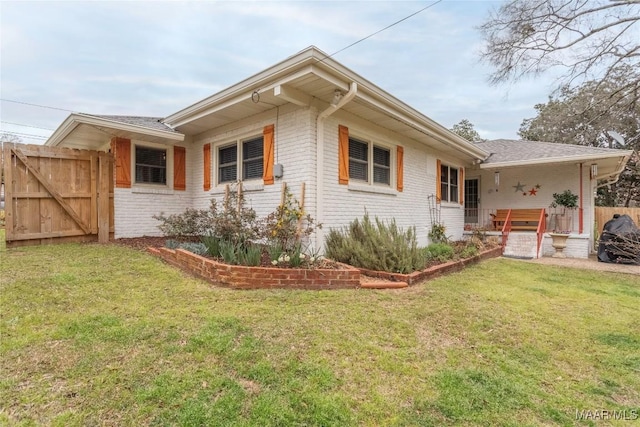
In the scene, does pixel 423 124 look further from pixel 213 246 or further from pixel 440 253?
pixel 213 246

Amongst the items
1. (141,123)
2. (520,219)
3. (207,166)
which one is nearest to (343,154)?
(207,166)

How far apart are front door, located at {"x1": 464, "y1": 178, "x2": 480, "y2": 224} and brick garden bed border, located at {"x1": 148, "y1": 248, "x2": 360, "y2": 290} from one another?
988 centimetres

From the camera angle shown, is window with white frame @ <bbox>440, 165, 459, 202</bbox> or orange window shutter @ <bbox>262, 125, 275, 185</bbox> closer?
orange window shutter @ <bbox>262, 125, 275, 185</bbox>

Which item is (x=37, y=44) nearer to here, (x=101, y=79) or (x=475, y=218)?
(x=101, y=79)

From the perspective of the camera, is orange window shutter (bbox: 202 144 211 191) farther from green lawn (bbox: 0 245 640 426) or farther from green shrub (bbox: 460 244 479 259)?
green shrub (bbox: 460 244 479 259)

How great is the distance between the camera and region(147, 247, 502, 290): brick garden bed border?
4.29 metres

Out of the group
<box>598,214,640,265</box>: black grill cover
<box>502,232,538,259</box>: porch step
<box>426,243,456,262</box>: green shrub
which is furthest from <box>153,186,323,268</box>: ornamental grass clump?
<box>598,214,640,265</box>: black grill cover

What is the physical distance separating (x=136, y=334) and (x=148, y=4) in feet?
25.7

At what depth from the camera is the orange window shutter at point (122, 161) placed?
7.39 metres

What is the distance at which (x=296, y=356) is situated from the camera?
101 inches

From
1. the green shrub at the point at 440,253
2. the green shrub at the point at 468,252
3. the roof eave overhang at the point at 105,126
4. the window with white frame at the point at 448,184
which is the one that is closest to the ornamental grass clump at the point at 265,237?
the roof eave overhang at the point at 105,126

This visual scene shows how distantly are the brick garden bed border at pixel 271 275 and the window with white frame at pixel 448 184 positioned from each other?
233 inches

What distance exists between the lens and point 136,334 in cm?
280

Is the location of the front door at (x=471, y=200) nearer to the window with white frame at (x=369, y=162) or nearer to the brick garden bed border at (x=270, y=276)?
the window with white frame at (x=369, y=162)
